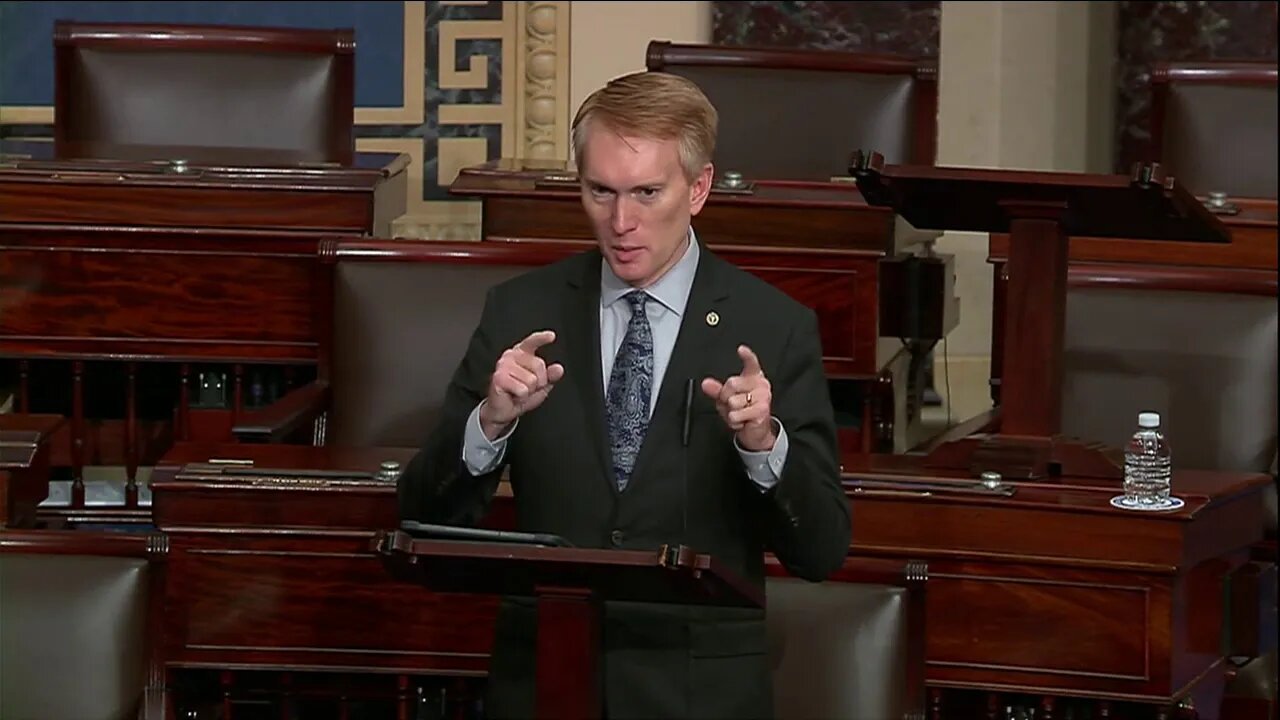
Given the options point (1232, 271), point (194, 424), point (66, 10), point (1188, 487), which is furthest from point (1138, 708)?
point (66, 10)

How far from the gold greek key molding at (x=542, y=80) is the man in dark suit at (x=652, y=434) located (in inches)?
123

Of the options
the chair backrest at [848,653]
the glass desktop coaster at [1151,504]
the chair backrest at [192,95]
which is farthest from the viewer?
the chair backrest at [192,95]

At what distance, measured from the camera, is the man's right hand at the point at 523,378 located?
199 cm

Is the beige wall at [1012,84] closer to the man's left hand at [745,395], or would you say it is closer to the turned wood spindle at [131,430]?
the turned wood spindle at [131,430]

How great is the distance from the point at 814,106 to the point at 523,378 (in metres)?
2.38

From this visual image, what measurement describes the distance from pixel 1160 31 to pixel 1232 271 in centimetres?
200

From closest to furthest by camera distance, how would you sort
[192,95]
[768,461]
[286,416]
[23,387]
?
[768,461] < [286,416] < [23,387] < [192,95]

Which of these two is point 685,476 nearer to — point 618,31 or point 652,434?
point 652,434

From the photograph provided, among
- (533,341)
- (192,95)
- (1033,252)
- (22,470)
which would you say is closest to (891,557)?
(1033,252)

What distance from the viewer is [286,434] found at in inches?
127

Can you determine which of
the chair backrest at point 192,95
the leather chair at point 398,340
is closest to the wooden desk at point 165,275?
the leather chair at point 398,340

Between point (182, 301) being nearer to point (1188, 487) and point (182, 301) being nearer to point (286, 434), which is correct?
point (286, 434)

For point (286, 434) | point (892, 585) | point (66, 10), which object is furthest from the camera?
point (66, 10)

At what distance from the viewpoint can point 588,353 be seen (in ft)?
7.18
